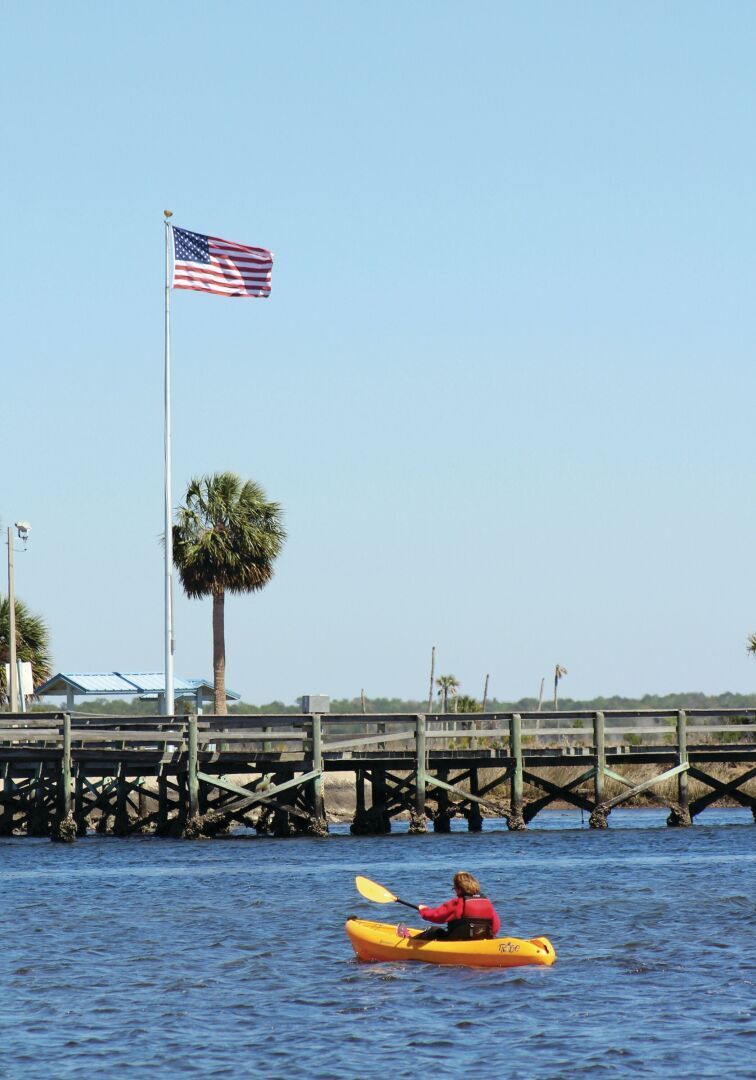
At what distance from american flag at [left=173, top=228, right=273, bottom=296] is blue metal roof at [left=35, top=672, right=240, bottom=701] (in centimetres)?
2790

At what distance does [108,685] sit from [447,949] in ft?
158

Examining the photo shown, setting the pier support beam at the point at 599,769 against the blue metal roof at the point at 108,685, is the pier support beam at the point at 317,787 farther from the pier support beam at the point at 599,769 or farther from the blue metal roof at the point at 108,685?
the blue metal roof at the point at 108,685

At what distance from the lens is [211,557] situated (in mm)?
55000

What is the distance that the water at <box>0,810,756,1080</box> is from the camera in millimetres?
14922

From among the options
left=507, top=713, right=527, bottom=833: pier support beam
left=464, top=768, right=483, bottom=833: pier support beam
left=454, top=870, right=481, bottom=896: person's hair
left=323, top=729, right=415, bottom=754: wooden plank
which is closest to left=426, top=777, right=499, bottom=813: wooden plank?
left=507, top=713, right=527, bottom=833: pier support beam

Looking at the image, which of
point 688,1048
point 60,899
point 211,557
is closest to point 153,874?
point 60,899

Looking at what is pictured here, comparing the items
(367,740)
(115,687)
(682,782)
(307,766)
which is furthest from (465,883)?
(115,687)

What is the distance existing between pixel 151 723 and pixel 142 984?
17544 mm

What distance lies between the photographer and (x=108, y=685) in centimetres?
6612

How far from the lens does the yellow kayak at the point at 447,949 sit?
1922 centimetres

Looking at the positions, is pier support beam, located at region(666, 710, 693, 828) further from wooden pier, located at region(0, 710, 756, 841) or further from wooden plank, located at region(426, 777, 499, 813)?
wooden plank, located at region(426, 777, 499, 813)

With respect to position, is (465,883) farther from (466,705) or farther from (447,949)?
(466,705)

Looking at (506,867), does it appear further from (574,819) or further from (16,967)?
(574,819)

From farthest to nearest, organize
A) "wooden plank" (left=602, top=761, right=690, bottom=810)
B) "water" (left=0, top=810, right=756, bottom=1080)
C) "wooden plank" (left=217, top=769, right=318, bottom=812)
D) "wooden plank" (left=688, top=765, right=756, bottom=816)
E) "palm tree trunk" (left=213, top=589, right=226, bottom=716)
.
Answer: "palm tree trunk" (left=213, top=589, right=226, bottom=716) < "wooden plank" (left=688, top=765, right=756, bottom=816) < "wooden plank" (left=602, top=761, right=690, bottom=810) < "wooden plank" (left=217, top=769, right=318, bottom=812) < "water" (left=0, top=810, right=756, bottom=1080)
